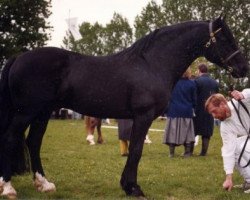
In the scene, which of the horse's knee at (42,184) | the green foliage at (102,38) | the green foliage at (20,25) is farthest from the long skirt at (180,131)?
the green foliage at (102,38)

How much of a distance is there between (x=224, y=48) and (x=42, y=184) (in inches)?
120

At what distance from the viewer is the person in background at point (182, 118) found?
10633mm

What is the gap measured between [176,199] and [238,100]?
1.52m

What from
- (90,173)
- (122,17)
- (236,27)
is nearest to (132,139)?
(90,173)

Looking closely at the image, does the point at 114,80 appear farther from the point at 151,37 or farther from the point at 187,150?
the point at 187,150

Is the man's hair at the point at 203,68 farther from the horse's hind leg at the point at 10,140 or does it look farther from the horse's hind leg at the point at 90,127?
the horse's hind leg at the point at 10,140

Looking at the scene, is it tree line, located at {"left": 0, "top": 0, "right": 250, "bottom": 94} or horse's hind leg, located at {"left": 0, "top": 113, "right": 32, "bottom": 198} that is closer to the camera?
horse's hind leg, located at {"left": 0, "top": 113, "right": 32, "bottom": 198}

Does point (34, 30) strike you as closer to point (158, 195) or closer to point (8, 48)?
point (8, 48)

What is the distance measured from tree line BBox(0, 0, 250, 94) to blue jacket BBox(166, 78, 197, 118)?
352cm

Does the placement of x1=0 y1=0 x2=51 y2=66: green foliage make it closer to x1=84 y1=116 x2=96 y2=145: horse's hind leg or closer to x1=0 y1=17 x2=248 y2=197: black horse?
x1=84 y1=116 x2=96 y2=145: horse's hind leg

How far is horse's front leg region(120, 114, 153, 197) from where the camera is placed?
19.0ft

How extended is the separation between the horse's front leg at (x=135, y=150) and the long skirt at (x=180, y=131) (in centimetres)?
476

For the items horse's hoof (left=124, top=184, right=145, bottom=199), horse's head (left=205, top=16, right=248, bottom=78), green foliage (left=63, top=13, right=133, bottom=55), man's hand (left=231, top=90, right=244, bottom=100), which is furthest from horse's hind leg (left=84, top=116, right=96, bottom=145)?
green foliage (left=63, top=13, right=133, bottom=55)

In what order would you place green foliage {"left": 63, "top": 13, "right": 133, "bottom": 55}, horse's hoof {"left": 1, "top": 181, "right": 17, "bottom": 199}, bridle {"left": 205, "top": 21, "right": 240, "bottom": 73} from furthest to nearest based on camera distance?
green foliage {"left": 63, "top": 13, "right": 133, "bottom": 55} < bridle {"left": 205, "top": 21, "right": 240, "bottom": 73} < horse's hoof {"left": 1, "top": 181, "right": 17, "bottom": 199}
